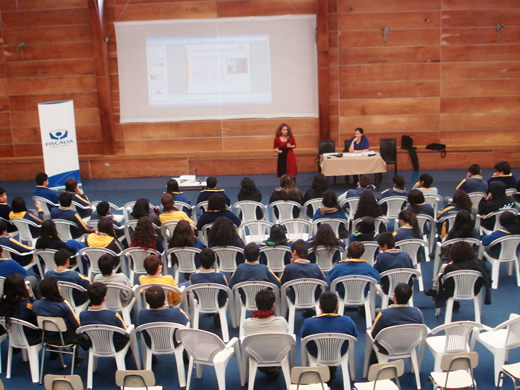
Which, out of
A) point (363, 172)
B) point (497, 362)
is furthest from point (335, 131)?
point (497, 362)

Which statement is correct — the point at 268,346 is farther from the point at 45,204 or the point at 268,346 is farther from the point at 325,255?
the point at 45,204

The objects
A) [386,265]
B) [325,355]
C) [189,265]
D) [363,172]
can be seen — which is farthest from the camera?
[363,172]

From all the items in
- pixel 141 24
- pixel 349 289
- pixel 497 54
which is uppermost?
pixel 141 24

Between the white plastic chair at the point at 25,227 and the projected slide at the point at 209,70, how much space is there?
21.6ft

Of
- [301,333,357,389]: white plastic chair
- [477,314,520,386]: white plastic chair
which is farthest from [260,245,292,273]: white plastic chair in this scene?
[477,314,520,386]: white plastic chair

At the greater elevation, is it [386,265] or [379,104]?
[379,104]

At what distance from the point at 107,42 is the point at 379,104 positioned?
6818 millimetres

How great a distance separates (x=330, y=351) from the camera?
445 cm

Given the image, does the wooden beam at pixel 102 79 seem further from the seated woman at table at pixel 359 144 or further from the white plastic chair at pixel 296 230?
the white plastic chair at pixel 296 230

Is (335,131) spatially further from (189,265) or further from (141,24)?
(189,265)

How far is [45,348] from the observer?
5.11 meters

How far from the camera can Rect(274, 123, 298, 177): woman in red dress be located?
11.7 meters

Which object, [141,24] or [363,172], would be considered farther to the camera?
[141,24]

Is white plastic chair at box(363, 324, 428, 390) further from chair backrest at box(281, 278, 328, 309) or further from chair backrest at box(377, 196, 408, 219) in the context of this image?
chair backrest at box(377, 196, 408, 219)
